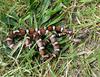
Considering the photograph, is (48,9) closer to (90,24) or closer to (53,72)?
(90,24)

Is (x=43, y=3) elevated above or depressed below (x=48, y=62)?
above

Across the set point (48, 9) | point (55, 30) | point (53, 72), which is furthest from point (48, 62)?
point (48, 9)

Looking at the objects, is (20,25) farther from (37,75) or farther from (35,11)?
(37,75)

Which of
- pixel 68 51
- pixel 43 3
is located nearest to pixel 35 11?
pixel 43 3

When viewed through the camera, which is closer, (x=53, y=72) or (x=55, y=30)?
(x=53, y=72)

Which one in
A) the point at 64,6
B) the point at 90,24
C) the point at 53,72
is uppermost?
the point at 64,6

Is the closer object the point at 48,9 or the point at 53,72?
the point at 53,72
